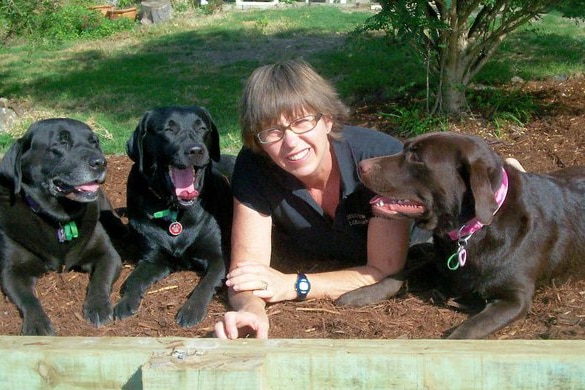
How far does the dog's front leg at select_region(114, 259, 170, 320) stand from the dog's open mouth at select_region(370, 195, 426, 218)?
1462mm

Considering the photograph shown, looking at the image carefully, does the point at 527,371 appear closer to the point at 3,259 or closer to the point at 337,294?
the point at 337,294

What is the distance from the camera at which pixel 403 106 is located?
8.76 m

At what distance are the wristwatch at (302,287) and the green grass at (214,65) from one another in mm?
4180

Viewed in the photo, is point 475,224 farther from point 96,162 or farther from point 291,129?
point 96,162

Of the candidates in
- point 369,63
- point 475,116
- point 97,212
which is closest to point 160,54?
point 369,63

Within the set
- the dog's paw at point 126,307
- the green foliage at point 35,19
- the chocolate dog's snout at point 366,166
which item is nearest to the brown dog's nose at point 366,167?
the chocolate dog's snout at point 366,166

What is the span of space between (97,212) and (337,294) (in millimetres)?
1732

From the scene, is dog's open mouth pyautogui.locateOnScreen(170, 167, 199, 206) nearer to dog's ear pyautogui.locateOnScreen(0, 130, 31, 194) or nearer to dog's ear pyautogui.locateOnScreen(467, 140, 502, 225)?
dog's ear pyautogui.locateOnScreen(0, 130, 31, 194)

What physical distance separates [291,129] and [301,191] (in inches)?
18.5

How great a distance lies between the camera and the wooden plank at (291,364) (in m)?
2.34

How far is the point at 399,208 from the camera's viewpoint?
371 cm

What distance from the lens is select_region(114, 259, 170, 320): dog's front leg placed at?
13.6 feet

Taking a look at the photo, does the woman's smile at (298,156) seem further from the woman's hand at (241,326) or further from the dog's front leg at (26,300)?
the dog's front leg at (26,300)

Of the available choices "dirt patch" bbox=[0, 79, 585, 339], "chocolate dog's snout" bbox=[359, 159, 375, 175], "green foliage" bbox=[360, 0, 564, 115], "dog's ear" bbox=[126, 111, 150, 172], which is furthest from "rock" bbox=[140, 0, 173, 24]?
"chocolate dog's snout" bbox=[359, 159, 375, 175]
